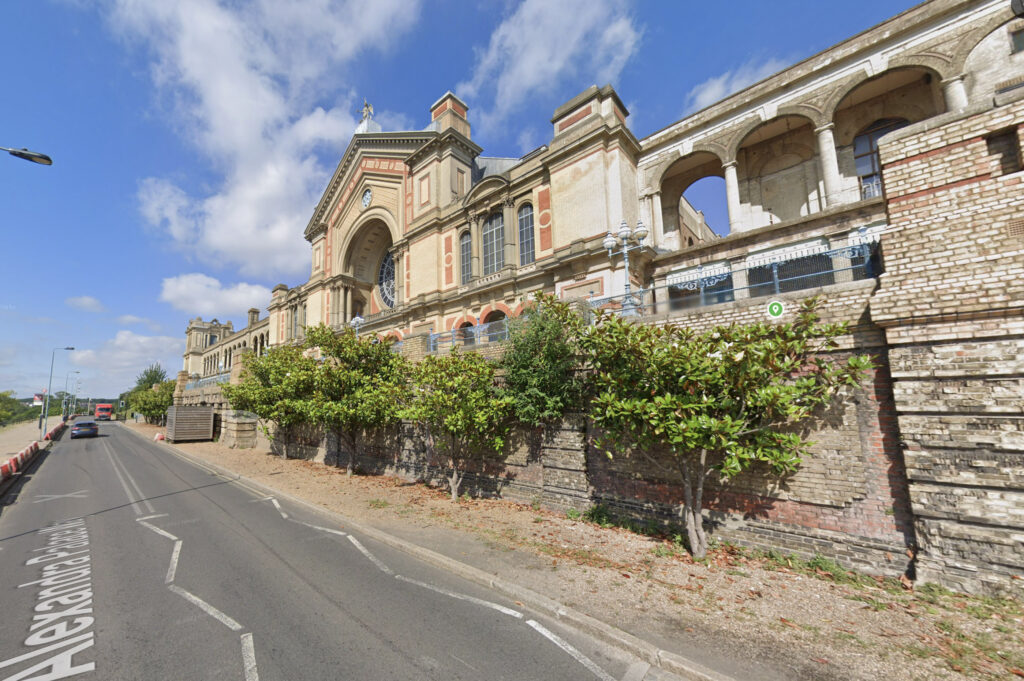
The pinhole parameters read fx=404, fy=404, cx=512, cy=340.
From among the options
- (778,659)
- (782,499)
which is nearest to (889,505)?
(782,499)

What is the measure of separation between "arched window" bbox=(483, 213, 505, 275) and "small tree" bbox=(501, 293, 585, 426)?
543 inches

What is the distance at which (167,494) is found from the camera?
42.9ft

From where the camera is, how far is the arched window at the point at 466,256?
25.1 meters

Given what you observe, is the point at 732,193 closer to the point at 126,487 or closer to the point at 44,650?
the point at 44,650

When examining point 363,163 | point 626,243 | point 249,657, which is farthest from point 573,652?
point 363,163

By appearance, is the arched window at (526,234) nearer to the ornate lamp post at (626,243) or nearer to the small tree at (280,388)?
the ornate lamp post at (626,243)

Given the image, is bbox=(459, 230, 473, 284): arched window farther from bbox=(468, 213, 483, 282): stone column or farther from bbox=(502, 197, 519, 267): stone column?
bbox=(502, 197, 519, 267): stone column

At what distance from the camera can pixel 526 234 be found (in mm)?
22516

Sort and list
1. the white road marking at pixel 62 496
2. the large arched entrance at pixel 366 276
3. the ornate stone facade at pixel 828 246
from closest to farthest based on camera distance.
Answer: the ornate stone facade at pixel 828 246 → the white road marking at pixel 62 496 → the large arched entrance at pixel 366 276

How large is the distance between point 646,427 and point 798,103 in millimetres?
16960

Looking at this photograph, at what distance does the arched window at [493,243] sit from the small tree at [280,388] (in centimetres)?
1125

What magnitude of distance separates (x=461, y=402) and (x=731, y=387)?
6.37m

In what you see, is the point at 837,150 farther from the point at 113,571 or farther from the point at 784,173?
the point at 113,571

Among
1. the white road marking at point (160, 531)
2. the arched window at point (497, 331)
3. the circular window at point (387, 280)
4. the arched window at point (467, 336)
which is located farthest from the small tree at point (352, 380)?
the circular window at point (387, 280)
